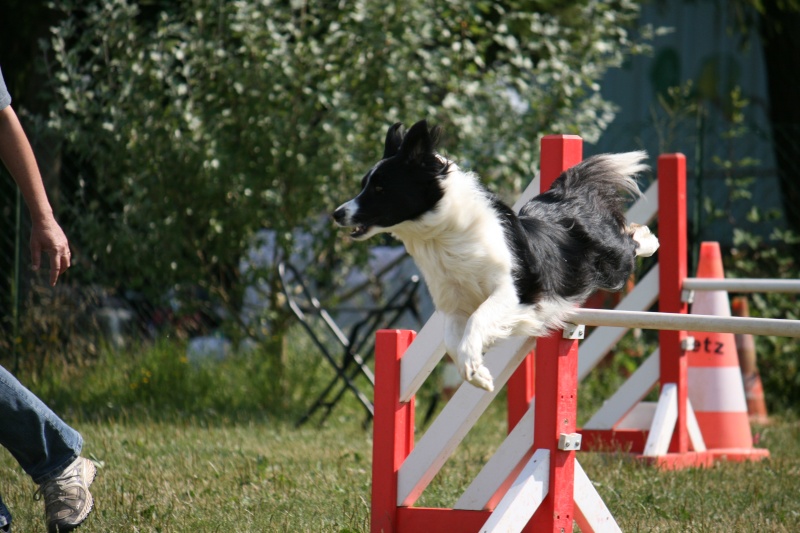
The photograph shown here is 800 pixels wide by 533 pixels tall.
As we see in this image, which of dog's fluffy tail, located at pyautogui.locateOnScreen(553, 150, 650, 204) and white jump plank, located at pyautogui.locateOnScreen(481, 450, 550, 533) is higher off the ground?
dog's fluffy tail, located at pyautogui.locateOnScreen(553, 150, 650, 204)

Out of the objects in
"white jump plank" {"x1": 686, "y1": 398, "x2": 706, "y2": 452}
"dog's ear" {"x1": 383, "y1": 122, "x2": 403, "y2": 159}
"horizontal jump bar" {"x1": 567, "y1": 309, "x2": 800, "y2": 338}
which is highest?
"dog's ear" {"x1": 383, "y1": 122, "x2": 403, "y2": 159}

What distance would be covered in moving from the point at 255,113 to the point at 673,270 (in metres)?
3.11

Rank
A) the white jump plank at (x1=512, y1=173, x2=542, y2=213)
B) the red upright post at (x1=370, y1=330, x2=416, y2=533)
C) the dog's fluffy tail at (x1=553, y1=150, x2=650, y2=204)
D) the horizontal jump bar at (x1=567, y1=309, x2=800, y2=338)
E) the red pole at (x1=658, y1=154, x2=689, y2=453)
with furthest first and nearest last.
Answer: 1. the red pole at (x1=658, y1=154, x2=689, y2=453)
2. the white jump plank at (x1=512, y1=173, x2=542, y2=213)
3. the dog's fluffy tail at (x1=553, y1=150, x2=650, y2=204)
4. the red upright post at (x1=370, y1=330, x2=416, y2=533)
5. the horizontal jump bar at (x1=567, y1=309, x2=800, y2=338)

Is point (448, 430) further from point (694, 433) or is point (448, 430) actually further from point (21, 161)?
point (694, 433)

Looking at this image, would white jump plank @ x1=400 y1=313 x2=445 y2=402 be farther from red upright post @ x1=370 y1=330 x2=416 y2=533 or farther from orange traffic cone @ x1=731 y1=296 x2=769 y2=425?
orange traffic cone @ x1=731 y1=296 x2=769 y2=425

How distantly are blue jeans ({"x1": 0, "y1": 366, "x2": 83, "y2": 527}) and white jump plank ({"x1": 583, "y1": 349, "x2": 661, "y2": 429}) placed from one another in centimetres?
276

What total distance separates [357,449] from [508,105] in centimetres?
293

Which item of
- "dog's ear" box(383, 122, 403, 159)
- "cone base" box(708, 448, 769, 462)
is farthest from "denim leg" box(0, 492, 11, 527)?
"cone base" box(708, 448, 769, 462)

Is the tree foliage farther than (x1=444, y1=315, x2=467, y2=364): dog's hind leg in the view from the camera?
Yes

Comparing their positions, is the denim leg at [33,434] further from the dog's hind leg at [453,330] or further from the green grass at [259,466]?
the dog's hind leg at [453,330]

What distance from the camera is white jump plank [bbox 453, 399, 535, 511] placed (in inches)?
121

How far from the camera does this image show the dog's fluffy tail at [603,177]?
347 centimetres

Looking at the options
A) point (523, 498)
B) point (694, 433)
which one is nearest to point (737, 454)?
point (694, 433)

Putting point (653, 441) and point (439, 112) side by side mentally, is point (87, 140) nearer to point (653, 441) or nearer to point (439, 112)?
point (439, 112)
